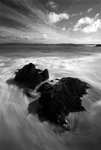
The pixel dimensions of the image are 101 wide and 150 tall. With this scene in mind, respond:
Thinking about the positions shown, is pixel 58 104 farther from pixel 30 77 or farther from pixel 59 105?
pixel 30 77

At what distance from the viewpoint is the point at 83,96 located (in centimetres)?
443

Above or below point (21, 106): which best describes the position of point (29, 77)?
above

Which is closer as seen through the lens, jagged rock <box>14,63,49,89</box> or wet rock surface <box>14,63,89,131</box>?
wet rock surface <box>14,63,89,131</box>

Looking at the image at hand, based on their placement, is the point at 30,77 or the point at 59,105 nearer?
the point at 59,105

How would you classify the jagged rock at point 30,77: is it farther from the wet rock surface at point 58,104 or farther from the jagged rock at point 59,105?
the jagged rock at point 59,105

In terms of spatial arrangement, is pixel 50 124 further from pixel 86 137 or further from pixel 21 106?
pixel 21 106

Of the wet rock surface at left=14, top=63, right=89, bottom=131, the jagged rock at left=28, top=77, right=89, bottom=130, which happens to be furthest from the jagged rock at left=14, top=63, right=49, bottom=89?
the jagged rock at left=28, top=77, right=89, bottom=130

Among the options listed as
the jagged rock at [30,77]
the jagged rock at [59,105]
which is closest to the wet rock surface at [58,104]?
the jagged rock at [59,105]

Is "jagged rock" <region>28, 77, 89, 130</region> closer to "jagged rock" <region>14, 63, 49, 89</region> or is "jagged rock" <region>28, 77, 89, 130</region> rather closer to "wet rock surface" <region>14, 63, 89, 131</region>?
"wet rock surface" <region>14, 63, 89, 131</region>

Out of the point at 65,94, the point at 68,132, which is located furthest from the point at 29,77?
the point at 68,132

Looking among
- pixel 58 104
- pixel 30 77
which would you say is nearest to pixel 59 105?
pixel 58 104

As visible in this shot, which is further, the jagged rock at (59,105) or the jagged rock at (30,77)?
the jagged rock at (30,77)

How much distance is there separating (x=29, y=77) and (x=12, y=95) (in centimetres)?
150

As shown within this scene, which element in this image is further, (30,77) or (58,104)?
(30,77)
